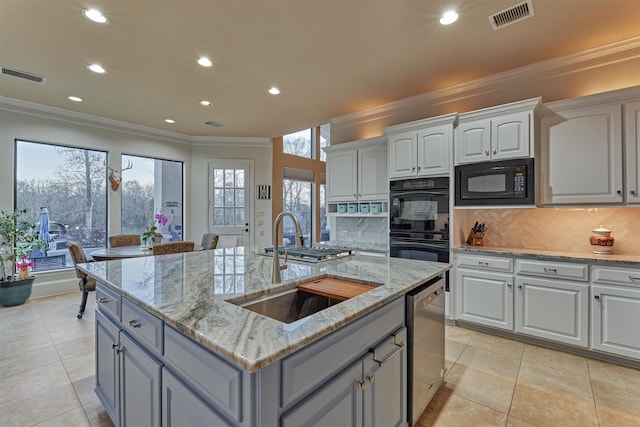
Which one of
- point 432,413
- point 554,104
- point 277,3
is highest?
point 277,3

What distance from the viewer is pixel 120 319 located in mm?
1499

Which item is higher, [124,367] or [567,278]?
[567,278]

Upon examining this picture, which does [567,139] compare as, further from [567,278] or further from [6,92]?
[6,92]

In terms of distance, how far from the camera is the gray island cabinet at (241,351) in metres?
0.88

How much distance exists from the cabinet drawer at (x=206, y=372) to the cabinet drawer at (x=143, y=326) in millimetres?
69

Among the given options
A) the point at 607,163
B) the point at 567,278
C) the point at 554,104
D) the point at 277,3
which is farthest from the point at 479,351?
the point at 277,3

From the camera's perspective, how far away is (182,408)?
1.07 metres

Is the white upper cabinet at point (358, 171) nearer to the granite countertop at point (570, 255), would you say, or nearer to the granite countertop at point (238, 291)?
the granite countertop at point (570, 255)

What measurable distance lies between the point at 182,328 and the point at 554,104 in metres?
3.48

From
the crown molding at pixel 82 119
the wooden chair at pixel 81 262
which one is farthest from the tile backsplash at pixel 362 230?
the crown molding at pixel 82 119

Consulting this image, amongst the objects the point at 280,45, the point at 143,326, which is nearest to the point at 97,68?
the point at 280,45

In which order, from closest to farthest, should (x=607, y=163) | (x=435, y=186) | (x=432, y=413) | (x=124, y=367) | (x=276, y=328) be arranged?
(x=276, y=328) < (x=124, y=367) < (x=432, y=413) < (x=607, y=163) < (x=435, y=186)

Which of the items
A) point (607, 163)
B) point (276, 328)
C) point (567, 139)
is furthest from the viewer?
point (567, 139)

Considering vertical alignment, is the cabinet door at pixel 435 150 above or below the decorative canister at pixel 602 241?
above
